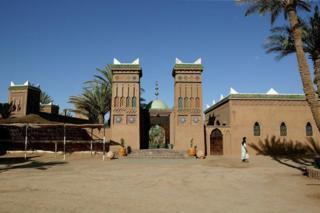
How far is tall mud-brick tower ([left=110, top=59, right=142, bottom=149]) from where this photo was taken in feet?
84.3

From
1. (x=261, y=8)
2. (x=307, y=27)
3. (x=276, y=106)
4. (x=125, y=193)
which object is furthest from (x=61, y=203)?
(x=276, y=106)

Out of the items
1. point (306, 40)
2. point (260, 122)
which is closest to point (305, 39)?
point (306, 40)

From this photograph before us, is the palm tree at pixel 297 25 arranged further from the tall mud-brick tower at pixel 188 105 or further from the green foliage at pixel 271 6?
the tall mud-brick tower at pixel 188 105

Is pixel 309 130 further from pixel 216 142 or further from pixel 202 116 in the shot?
pixel 202 116

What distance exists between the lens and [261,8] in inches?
583

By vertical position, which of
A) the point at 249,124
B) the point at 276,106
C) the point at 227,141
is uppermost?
the point at 276,106

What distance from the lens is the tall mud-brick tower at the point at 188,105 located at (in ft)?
84.7

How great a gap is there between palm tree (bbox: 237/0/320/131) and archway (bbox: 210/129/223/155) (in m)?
13.0

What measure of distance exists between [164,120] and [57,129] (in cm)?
1190

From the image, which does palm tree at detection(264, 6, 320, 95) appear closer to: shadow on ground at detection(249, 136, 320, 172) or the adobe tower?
shadow on ground at detection(249, 136, 320, 172)

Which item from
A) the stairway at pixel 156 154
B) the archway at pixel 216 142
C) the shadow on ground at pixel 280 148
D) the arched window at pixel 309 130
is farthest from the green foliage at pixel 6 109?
the arched window at pixel 309 130

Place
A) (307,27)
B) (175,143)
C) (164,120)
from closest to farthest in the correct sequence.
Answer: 1. (307,27)
2. (175,143)
3. (164,120)

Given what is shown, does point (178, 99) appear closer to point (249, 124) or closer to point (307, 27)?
point (249, 124)

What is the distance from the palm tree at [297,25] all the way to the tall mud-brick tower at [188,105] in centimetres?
1185
